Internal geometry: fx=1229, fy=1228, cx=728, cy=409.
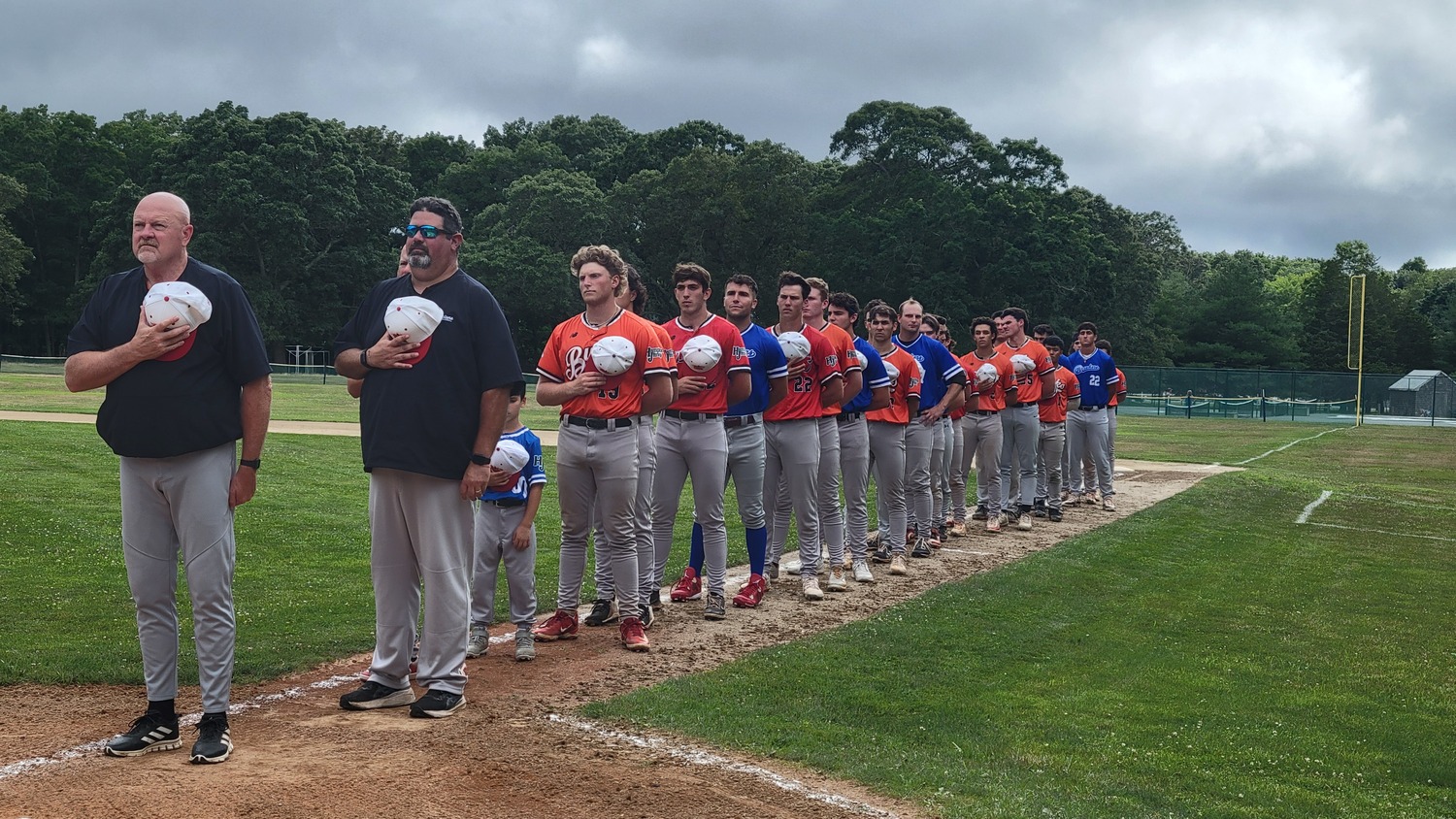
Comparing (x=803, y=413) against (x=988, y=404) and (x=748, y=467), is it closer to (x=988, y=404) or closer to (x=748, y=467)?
(x=748, y=467)

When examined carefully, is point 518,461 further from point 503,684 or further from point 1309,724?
point 1309,724

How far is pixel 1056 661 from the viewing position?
283 inches

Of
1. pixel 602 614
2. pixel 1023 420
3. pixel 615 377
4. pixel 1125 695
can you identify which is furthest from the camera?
pixel 1023 420

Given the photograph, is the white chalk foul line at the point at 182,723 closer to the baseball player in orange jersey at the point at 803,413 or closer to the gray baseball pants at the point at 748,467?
the gray baseball pants at the point at 748,467

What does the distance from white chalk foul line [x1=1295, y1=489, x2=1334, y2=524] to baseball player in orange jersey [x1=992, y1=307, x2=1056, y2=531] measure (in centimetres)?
378

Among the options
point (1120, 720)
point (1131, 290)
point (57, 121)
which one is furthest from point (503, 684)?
point (57, 121)

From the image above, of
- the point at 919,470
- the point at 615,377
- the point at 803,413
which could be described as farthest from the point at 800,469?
the point at 919,470

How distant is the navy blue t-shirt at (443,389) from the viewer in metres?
5.29

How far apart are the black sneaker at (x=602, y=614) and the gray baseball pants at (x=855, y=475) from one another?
2.59 m

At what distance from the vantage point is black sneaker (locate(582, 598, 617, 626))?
25.6 feet

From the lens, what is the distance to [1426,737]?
584 cm

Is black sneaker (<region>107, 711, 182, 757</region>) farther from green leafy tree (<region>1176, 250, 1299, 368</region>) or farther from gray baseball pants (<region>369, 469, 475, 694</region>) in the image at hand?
green leafy tree (<region>1176, 250, 1299, 368</region>)

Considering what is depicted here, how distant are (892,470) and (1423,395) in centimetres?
4831

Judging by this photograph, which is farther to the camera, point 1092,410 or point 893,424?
point 1092,410
